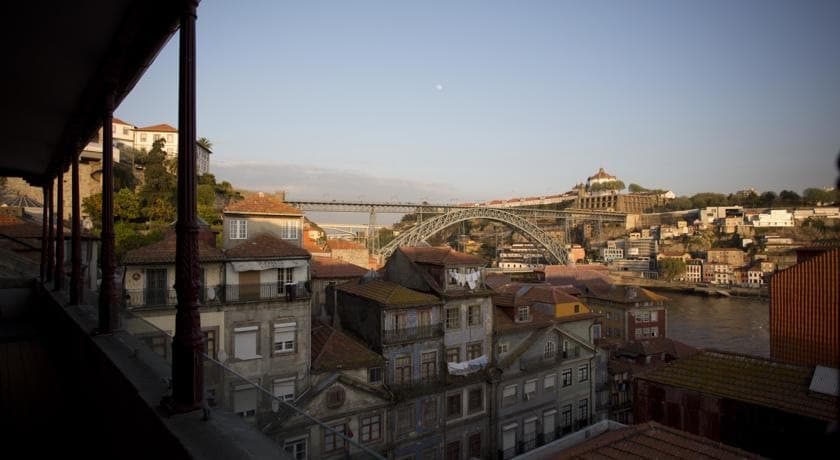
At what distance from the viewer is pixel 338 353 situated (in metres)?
14.0

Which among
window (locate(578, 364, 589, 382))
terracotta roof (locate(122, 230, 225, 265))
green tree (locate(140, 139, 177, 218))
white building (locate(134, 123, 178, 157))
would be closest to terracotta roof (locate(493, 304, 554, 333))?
window (locate(578, 364, 589, 382))

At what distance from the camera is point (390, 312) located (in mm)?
14898

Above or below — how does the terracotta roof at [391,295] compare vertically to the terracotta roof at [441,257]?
below

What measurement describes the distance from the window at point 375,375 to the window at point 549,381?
23.3ft

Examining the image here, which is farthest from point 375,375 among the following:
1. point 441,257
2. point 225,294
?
point 225,294

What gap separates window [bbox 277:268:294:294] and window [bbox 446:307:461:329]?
5.57 metres

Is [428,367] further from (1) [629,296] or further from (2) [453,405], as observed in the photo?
(1) [629,296]

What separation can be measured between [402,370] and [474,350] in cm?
299

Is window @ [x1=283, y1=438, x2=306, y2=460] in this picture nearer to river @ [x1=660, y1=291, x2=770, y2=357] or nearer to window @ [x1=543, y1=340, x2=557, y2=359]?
window @ [x1=543, y1=340, x2=557, y2=359]

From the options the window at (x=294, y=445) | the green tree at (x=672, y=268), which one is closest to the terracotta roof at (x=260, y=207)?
the window at (x=294, y=445)

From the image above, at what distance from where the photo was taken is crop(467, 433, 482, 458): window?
1602 centimetres

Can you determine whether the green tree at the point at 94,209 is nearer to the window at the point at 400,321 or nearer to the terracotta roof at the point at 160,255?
the terracotta roof at the point at 160,255

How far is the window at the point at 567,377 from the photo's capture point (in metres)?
18.6

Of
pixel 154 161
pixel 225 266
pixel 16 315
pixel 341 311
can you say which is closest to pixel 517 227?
pixel 154 161
